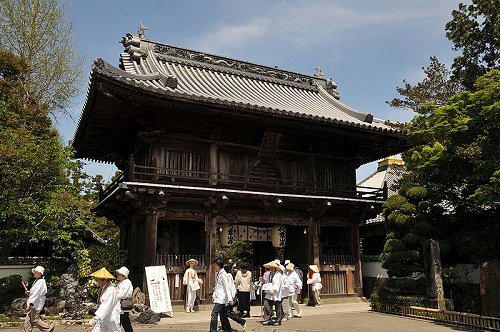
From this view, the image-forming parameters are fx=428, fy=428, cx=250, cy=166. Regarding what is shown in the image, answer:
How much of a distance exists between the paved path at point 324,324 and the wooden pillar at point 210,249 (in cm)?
105

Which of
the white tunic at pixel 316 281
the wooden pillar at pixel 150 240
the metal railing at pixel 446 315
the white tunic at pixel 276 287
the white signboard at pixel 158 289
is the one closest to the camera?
the metal railing at pixel 446 315

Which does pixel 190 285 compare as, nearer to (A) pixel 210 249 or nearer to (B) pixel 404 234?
(A) pixel 210 249

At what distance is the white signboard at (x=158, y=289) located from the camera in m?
13.7

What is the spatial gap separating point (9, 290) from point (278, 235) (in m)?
10.5

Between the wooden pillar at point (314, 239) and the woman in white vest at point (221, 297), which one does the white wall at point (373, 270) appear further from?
the woman in white vest at point (221, 297)

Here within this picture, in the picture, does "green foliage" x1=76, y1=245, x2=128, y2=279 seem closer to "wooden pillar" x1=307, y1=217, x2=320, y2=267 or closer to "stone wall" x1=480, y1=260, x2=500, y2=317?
"wooden pillar" x1=307, y1=217, x2=320, y2=267

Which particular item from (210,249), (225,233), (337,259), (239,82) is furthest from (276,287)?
(239,82)

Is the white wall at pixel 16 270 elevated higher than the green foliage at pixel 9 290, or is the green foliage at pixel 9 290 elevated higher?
the white wall at pixel 16 270

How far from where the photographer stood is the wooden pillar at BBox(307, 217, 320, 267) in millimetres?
17953

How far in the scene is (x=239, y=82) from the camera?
2292 centimetres

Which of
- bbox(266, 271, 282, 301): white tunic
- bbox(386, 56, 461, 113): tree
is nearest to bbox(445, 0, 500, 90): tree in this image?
bbox(386, 56, 461, 113): tree

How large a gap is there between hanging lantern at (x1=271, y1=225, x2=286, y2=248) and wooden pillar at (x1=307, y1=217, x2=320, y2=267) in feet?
3.58

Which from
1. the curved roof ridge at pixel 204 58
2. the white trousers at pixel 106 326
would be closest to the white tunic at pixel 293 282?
the white trousers at pixel 106 326

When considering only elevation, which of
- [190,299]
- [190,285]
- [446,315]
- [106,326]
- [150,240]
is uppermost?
[150,240]
